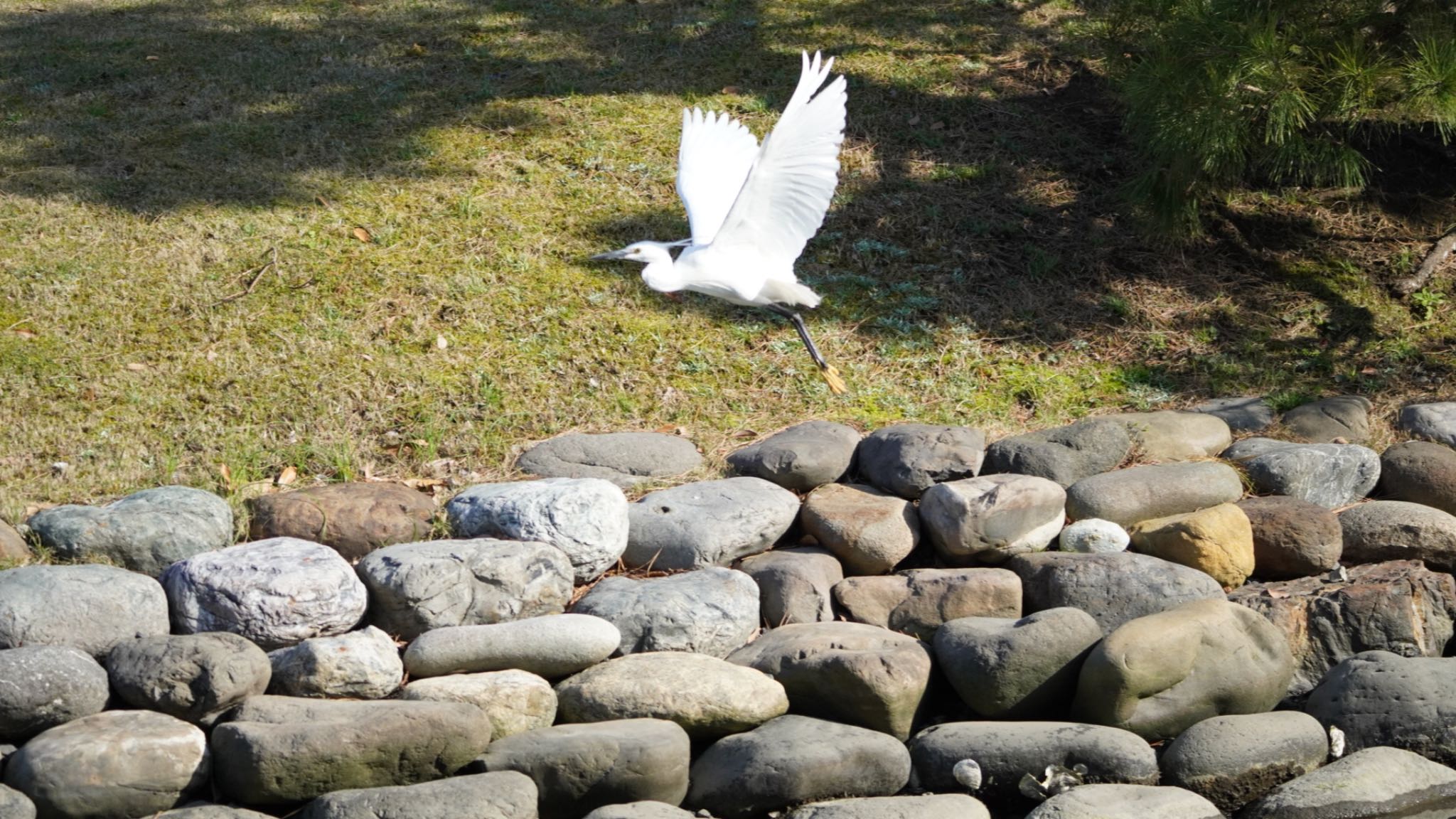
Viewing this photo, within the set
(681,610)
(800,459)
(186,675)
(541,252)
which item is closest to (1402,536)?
(800,459)

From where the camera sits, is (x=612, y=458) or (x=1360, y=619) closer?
(x=1360, y=619)

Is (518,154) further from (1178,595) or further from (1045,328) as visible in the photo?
(1178,595)

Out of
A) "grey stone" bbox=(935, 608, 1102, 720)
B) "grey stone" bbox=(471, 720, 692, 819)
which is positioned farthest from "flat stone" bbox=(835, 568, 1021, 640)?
"grey stone" bbox=(471, 720, 692, 819)

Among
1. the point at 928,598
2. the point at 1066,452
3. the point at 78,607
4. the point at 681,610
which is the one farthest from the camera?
the point at 1066,452

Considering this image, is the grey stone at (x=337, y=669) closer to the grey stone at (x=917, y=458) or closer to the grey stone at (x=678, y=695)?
the grey stone at (x=678, y=695)

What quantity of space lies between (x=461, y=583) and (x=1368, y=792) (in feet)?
7.75

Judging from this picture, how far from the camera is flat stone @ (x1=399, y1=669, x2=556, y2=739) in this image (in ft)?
10.7

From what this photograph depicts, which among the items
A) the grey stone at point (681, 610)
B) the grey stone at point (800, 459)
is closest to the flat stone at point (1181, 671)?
the grey stone at point (681, 610)

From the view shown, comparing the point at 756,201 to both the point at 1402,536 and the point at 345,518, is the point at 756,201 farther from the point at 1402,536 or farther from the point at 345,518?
the point at 1402,536

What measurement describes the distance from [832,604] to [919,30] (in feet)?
15.9

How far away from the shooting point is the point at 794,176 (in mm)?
3984

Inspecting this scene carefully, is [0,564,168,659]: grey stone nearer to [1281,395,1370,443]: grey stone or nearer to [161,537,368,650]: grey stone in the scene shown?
[161,537,368,650]: grey stone

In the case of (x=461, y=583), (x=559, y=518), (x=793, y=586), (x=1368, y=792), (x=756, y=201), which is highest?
(x=756, y=201)

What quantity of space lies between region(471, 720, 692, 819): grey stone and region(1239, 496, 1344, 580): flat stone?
2.09m
